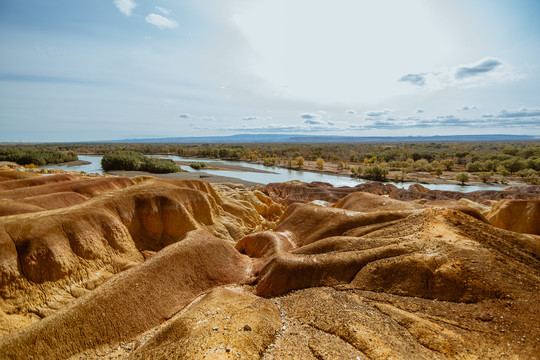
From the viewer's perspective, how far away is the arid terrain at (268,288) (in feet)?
28.9

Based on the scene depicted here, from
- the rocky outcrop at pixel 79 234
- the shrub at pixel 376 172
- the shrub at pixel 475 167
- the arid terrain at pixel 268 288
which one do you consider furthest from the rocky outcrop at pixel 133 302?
the shrub at pixel 475 167

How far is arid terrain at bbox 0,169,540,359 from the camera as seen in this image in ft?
28.9

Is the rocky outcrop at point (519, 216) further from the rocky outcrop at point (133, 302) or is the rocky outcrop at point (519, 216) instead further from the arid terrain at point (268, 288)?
the rocky outcrop at point (133, 302)

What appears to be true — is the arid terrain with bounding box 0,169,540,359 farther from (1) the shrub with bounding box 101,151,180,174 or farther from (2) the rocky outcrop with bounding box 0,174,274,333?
(1) the shrub with bounding box 101,151,180,174

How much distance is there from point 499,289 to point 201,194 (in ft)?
74.4

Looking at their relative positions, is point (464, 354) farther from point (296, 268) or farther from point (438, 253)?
point (296, 268)

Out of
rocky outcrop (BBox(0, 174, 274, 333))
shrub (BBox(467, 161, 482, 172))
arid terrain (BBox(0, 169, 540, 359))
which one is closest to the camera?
arid terrain (BBox(0, 169, 540, 359))

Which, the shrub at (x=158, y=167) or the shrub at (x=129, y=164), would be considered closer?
the shrub at (x=158, y=167)

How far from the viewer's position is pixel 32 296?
13.6 m

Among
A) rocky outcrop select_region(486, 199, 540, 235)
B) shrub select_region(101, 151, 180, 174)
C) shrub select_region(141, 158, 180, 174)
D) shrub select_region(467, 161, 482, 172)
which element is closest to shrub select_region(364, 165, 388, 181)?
shrub select_region(467, 161, 482, 172)

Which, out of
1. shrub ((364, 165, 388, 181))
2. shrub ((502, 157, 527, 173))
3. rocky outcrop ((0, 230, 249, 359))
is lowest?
shrub ((364, 165, 388, 181))

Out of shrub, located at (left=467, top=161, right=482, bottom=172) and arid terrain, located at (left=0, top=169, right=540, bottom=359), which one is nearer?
arid terrain, located at (left=0, top=169, right=540, bottom=359)

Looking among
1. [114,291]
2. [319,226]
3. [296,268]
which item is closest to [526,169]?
[319,226]

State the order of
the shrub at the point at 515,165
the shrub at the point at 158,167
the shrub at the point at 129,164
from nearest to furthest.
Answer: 1. the shrub at the point at 158,167
2. the shrub at the point at 129,164
3. the shrub at the point at 515,165
